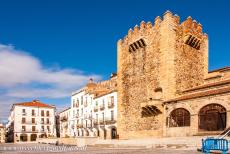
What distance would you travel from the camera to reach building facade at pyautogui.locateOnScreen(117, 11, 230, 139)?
2334 cm

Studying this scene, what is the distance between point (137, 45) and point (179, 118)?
31.0 feet

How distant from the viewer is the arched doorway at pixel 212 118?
2137cm

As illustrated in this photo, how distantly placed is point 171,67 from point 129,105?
660cm

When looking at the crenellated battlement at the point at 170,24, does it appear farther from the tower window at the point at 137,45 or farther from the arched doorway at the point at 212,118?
the arched doorway at the point at 212,118

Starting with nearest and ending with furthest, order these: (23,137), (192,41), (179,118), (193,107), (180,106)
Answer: (193,107) → (180,106) → (179,118) → (192,41) → (23,137)

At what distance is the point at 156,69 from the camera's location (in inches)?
1102

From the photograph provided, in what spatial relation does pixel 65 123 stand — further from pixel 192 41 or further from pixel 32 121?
pixel 192 41

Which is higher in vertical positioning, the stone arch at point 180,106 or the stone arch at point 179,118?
the stone arch at point 180,106

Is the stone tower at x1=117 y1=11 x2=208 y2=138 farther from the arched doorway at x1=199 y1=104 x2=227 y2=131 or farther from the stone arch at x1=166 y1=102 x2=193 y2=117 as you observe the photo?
the arched doorway at x1=199 y1=104 x2=227 y2=131

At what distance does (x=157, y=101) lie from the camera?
2628 cm

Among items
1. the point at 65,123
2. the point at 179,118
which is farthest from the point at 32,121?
the point at 179,118

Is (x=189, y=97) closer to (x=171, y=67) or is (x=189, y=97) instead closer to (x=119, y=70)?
(x=171, y=67)

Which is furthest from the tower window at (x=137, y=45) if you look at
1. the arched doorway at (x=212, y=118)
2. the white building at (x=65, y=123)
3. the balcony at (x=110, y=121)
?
the white building at (x=65, y=123)

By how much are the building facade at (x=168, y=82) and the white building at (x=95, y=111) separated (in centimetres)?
1169
